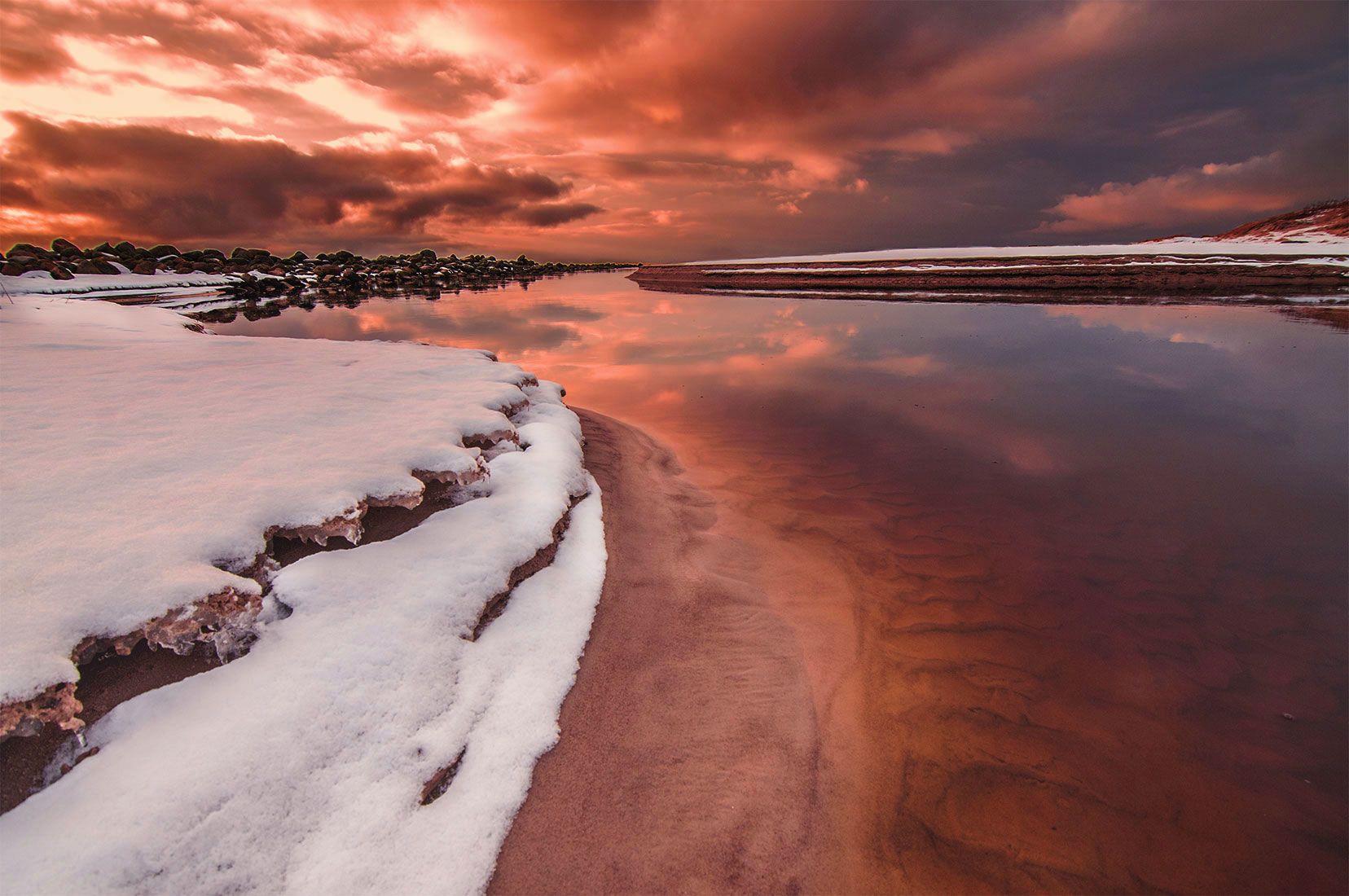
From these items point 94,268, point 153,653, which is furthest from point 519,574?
point 94,268

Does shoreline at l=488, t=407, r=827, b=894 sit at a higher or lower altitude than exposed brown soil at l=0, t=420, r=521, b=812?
lower

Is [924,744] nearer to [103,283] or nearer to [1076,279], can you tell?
[1076,279]

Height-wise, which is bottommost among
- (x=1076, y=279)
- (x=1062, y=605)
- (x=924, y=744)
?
(x=924, y=744)

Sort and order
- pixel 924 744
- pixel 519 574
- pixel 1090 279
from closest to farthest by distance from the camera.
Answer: pixel 924 744, pixel 519 574, pixel 1090 279

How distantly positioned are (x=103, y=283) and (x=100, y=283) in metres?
0.17

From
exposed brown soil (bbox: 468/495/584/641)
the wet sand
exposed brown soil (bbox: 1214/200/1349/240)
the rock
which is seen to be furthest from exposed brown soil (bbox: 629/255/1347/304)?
exposed brown soil (bbox: 1214/200/1349/240)

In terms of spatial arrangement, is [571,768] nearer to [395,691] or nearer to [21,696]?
[395,691]

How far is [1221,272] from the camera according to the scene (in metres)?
30.8

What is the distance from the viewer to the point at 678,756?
2.93 meters

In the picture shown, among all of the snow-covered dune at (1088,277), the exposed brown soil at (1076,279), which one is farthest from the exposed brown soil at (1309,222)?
the exposed brown soil at (1076,279)

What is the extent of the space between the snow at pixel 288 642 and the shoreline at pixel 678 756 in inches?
8.0

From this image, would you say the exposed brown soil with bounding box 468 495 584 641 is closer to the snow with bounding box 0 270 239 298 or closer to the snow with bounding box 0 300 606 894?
the snow with bounding box 0 300 606 894

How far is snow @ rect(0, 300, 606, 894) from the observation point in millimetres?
2127

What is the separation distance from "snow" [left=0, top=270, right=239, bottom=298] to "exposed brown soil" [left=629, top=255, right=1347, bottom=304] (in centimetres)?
3261
